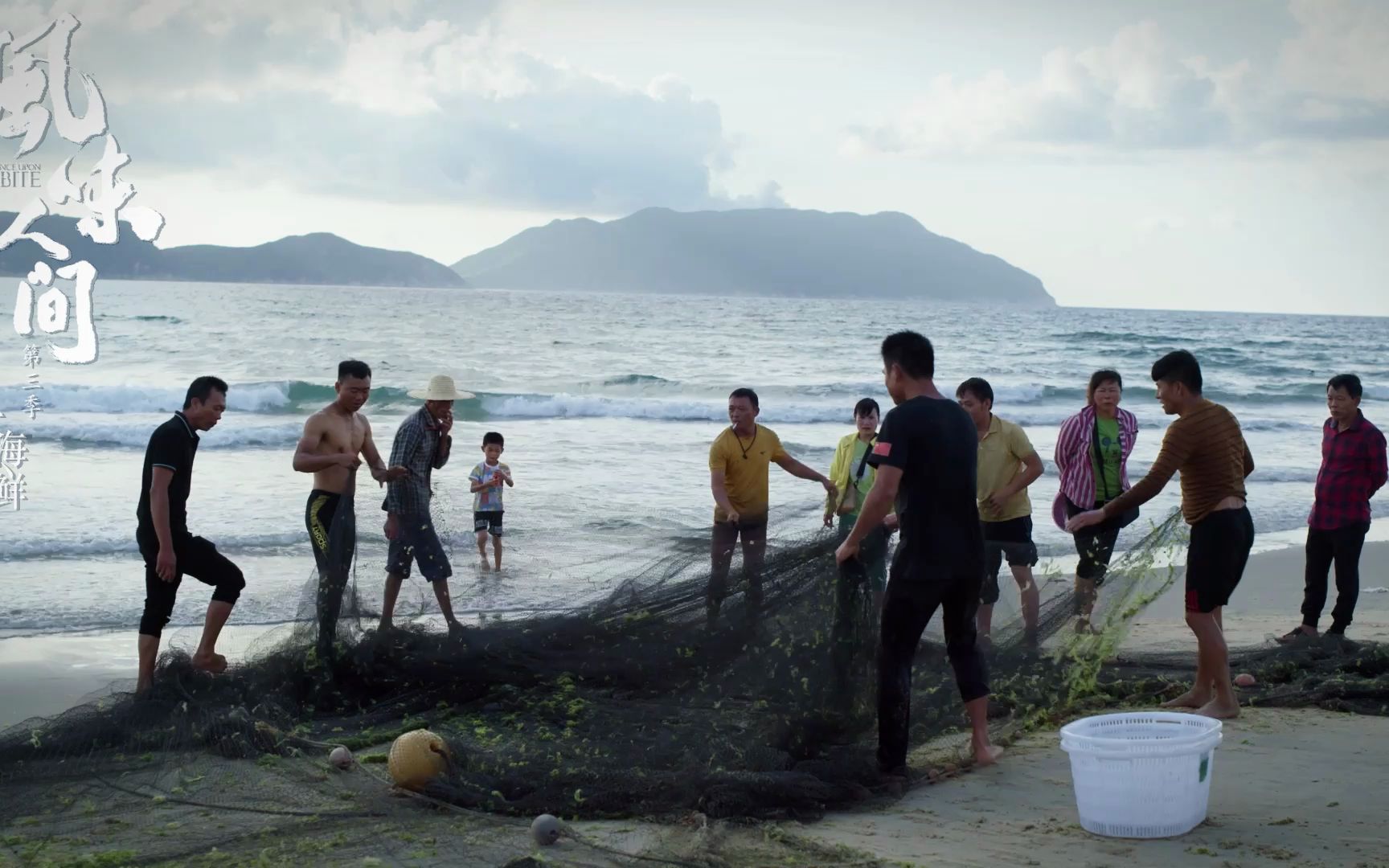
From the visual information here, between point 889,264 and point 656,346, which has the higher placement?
point 889,264

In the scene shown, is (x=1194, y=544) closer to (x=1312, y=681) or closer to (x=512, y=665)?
(x=1312, y=681)

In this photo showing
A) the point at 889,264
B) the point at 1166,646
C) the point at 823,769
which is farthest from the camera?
the point at 889,264

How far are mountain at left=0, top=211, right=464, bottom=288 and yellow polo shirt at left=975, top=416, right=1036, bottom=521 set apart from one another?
73951 mm

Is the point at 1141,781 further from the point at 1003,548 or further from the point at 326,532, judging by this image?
the point at 326,532

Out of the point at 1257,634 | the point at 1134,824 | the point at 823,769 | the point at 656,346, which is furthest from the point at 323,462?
the point at 656,346

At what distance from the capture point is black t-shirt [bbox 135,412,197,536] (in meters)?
6.46

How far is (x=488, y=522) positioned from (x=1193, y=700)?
4.40 meters

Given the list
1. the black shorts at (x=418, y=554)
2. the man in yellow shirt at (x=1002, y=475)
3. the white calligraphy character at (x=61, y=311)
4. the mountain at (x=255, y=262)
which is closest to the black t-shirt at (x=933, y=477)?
the man in yellow shirt at (x=1002, y=475)

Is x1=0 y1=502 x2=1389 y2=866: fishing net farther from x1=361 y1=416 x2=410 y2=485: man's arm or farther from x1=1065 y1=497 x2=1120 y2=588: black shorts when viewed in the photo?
x1=361 y1=416 x2=410 y2=485: man's arm

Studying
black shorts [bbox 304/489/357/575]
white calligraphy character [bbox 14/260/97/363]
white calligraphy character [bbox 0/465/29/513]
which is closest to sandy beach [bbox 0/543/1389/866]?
black shorts [bbox 304/489/357/575]

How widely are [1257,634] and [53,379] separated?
26.8m

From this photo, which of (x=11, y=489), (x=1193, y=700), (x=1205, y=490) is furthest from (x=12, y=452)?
(x=1205, y=490)

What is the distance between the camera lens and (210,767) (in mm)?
5230

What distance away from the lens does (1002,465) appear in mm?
7348
